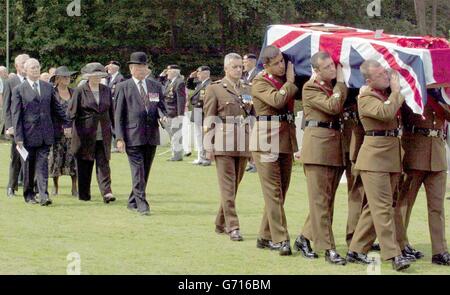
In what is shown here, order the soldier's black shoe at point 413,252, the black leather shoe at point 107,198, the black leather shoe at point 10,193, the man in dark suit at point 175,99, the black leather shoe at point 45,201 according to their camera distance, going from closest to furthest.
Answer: the soldier's black shoe at point 413,252 < the black leather shoe at point 45,201 < the black leather shoe at point 107,198 < the black leather shoe at point 10,193 < the man in dark suit at point 175,99

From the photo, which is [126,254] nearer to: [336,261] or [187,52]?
[336,261]

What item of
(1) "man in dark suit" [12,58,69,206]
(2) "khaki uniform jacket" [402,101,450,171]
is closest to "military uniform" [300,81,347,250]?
(2) "khaki uniform jacket" [402,101,450,171]

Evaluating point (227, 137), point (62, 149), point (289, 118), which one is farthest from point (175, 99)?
point (289, 118)

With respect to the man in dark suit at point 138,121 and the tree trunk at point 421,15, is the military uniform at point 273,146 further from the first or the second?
the tree trunk at point 421,15

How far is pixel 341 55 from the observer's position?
34.4ft

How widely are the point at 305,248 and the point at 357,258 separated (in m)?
0.62

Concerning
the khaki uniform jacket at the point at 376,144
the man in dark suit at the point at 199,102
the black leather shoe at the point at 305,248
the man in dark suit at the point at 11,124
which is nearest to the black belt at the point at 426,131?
the khaki uniform jacket at the point at 376,144

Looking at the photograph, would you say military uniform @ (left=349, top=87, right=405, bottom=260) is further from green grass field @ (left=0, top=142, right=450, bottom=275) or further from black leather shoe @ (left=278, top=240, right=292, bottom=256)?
black leather shoe @ (left=278, top=240, right=292, bottom=256)

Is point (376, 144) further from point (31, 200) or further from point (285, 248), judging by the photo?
point (31, 200)

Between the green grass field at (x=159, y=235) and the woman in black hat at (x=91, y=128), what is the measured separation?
1.14 ft

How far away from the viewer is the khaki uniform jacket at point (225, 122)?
39.2 feet

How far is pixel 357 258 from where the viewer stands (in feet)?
34.1
